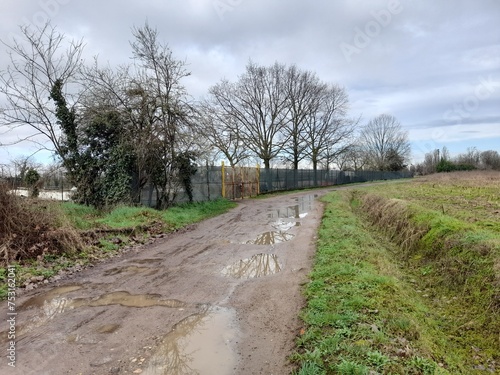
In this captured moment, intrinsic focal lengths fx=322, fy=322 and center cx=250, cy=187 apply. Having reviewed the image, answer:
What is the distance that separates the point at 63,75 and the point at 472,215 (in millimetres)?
16509

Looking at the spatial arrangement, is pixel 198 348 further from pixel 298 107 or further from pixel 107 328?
pixel 298 107

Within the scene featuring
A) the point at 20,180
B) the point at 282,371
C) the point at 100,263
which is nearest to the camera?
the point at 282,371

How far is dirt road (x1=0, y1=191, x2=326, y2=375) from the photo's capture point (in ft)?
10.6

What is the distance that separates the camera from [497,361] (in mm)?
3740

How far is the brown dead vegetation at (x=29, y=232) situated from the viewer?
21.4ft

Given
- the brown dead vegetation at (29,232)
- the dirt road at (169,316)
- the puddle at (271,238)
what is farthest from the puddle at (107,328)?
the puddle at (271,238)

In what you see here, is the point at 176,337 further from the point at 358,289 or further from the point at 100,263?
the point at 100,263

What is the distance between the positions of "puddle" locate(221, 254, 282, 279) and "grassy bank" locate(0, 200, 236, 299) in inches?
123

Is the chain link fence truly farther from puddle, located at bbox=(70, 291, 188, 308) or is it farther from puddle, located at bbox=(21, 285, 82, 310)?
puddle, located at bbox=(70, 291, 188, 308)

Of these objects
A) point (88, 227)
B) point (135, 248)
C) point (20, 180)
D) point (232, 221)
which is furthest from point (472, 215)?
point (20, 180)

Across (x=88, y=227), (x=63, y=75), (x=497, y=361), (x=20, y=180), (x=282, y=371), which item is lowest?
(x=497, y=361)

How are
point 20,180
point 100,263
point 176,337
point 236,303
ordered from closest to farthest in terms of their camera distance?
point 176,337
point 236,303
point 100,263
point 20,180

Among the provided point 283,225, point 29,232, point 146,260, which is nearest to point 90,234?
point 29,232

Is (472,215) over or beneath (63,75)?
beneath
